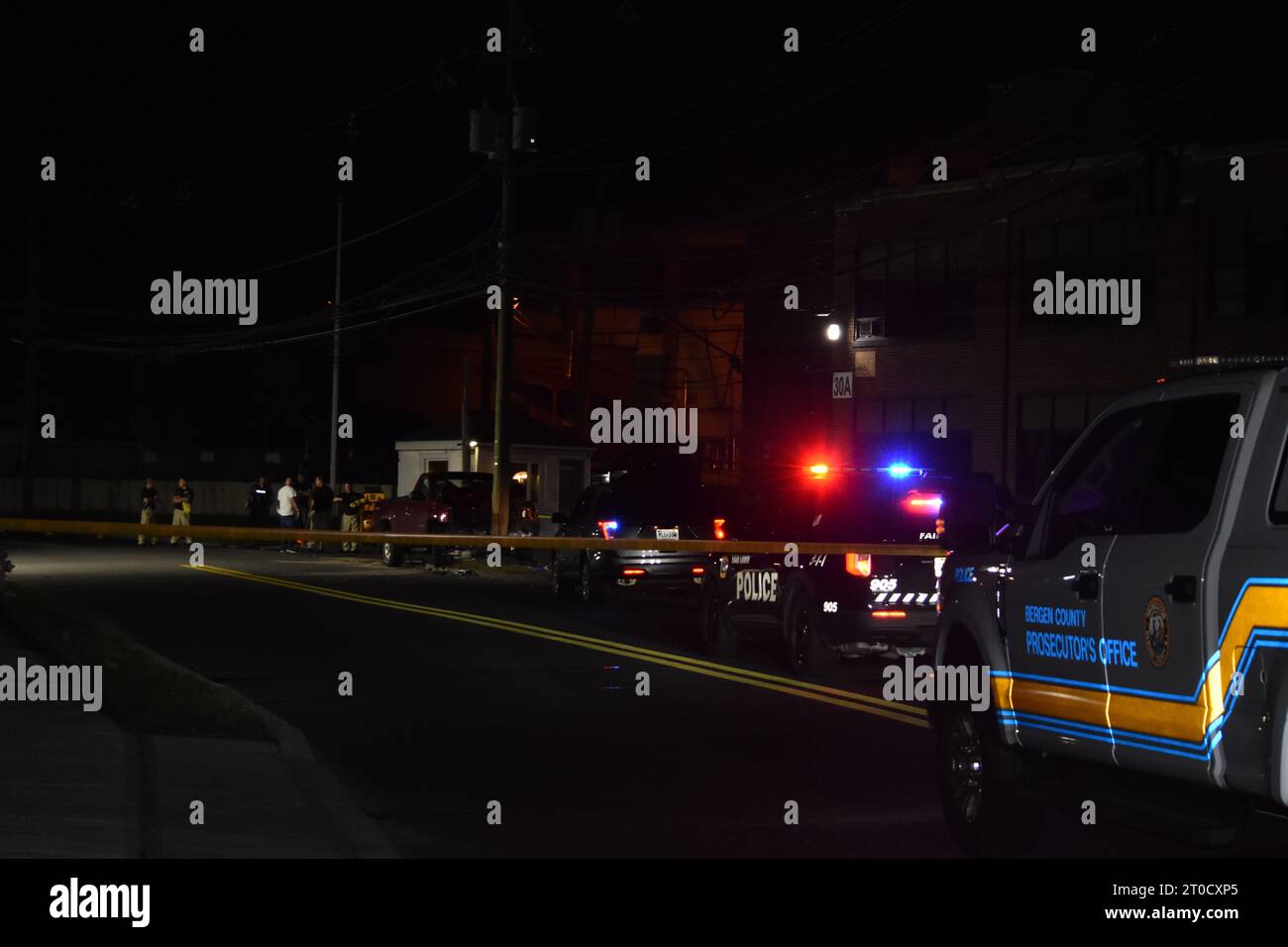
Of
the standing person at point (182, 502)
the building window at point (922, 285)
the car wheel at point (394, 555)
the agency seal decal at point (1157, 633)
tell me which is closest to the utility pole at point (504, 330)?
the car wheel at point (394, 555)

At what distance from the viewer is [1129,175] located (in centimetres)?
3928

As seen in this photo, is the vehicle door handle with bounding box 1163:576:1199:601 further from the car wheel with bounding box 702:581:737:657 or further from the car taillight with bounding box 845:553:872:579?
the car wheel with bounding box 702:581:737:657

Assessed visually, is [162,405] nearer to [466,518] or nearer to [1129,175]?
[466,518]

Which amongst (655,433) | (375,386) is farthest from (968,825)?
(375,386)

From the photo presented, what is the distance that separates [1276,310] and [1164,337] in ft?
9.06

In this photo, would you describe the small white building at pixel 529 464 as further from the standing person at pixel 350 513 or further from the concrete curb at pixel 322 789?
the concrete curb at pixel 322 789

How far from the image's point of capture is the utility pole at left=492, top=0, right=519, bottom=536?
112 feet

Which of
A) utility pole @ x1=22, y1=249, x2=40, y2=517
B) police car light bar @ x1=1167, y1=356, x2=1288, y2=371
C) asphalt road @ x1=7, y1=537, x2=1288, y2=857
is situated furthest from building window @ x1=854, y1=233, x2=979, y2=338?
police car light bar @ x1=1167, y1=356, x2=1288, y2=371

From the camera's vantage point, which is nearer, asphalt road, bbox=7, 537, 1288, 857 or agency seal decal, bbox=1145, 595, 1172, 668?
agency seal decal, bbox=1145, 595, 1172, 668

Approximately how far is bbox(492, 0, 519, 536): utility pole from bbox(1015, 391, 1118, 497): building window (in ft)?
48.5

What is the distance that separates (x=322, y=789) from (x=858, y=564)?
6.62 m

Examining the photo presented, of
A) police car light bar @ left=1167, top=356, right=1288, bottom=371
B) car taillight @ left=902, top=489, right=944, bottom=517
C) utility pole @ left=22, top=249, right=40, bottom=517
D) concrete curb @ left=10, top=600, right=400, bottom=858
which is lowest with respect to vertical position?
concrete curb @ left=10, top=600, right=400, bottom=858

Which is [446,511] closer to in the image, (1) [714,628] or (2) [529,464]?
(2) [529,464]
